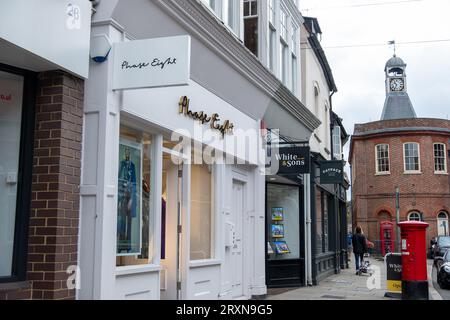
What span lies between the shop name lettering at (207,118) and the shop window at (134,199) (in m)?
0.90

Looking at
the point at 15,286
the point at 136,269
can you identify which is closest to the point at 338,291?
the point at 136,269

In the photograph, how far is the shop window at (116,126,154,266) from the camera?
6812 mm

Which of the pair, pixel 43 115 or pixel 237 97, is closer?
pixel 43 115

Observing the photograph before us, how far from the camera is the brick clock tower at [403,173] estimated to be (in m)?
39.5

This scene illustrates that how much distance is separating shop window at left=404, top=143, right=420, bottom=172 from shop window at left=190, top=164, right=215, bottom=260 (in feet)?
110

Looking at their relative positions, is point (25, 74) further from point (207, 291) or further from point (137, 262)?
point (207, 291)

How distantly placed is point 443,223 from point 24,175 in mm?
38791

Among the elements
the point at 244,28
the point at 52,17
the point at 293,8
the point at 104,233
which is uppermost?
the point at 293,8

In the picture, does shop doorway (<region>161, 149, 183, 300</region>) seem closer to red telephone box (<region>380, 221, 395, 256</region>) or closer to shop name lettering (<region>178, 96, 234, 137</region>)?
shop name lettering (<region>178, 96, 234, 137</region>)

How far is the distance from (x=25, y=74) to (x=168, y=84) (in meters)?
1.61

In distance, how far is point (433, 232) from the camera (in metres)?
38.7

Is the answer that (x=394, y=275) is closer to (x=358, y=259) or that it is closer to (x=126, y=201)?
(x=358, y=259)
